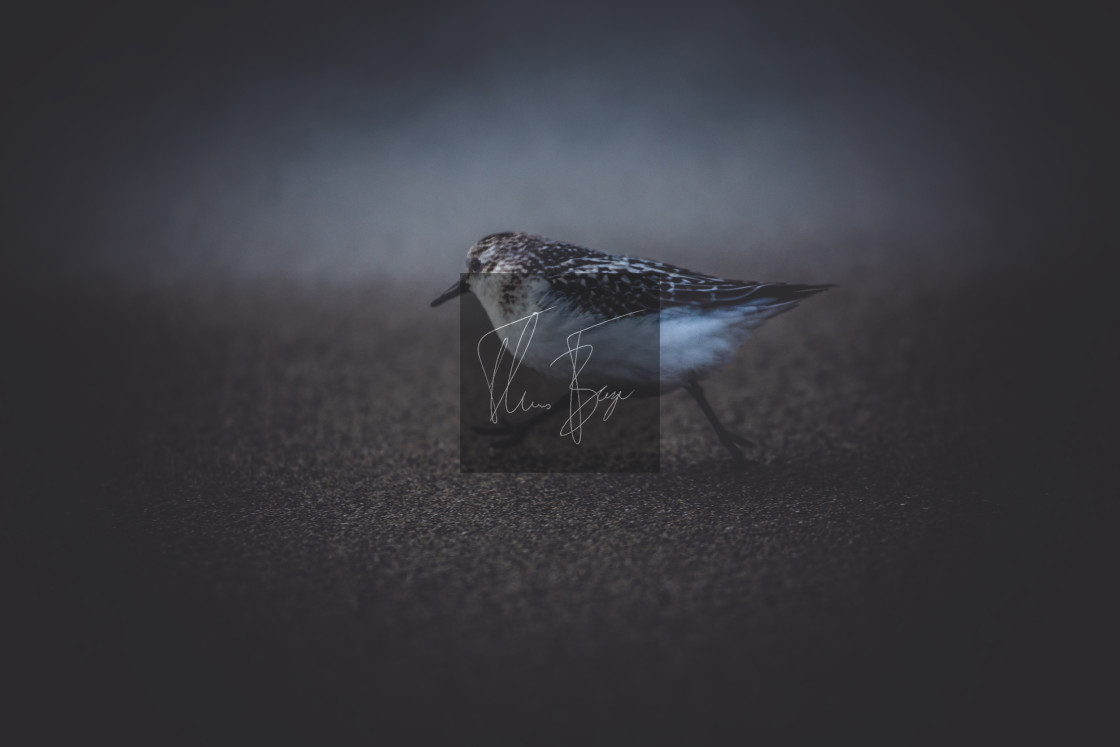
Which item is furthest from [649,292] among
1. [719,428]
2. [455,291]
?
[455,291]

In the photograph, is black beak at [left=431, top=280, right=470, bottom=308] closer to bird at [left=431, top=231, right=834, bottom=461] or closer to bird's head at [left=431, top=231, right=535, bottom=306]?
bird's head at [left=431, top=231, right=535, bottom=306]

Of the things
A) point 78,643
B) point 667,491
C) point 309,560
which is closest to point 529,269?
point 667,491

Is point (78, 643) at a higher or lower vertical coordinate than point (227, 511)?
lower

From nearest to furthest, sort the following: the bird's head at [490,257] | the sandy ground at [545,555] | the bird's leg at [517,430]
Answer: the sandy ground at [545,555] < the bird's head at [490,257] < the bird's leg at [517,430]

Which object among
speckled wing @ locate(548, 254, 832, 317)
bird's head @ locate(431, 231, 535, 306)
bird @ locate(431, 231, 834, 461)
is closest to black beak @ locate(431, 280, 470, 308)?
bird's head @ locate(431, 231, 535, 306)

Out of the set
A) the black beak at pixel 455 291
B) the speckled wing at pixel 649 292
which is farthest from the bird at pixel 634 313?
the black beak at pixel 455 291

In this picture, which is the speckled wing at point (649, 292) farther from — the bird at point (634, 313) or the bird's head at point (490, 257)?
the bird's head at point (490, 257)

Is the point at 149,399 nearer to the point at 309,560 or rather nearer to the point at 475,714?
the point at 309,560

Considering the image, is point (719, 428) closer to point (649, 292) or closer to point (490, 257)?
point (649, 292)
